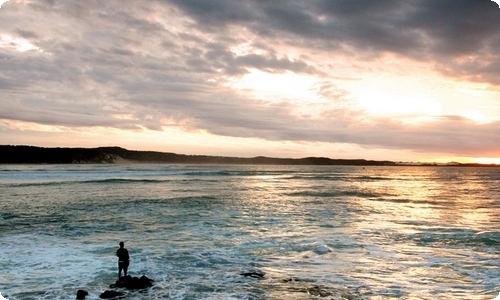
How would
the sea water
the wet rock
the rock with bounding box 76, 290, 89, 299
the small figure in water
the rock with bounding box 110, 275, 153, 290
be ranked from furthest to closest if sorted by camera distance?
the wet rock < the small figure in water < the sea water < the rock with bounding box 110, 275, 153, 290 < the rock with bounding box 76, 290, 89, 299

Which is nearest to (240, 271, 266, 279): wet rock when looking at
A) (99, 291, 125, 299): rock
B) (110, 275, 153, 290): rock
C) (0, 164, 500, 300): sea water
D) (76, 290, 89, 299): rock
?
(0, 164, 500, 300): sea water

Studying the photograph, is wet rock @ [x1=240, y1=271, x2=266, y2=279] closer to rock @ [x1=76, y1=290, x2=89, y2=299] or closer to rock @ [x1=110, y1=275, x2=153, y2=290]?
rock @ [x1=110, y1=275, x2=153, y2=290]

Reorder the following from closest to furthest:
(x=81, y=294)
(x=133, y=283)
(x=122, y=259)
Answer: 1. (x=81, y=294)
2. (x=133, y=283)
3. (x=122, y=259)

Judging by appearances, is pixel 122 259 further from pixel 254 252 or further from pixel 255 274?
pixel 254 252

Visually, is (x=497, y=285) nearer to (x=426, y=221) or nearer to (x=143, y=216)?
(x=426, y=221)

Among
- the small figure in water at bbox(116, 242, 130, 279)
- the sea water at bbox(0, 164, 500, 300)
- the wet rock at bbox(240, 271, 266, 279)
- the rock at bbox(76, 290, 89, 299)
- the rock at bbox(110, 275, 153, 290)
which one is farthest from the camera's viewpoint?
the wet rock at bbox(240, 271, 266, 279)

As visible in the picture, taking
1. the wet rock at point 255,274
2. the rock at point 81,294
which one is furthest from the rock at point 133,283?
the wet rock at point 255,274

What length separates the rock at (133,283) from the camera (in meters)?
12.9

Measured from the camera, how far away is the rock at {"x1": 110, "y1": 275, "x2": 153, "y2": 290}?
42.4ft

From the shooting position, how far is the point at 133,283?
13023 mm

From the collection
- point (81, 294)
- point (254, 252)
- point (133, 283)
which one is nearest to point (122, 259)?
point (133, 283)

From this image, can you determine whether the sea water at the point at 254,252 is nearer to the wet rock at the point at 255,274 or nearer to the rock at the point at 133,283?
the wet rock at the point at 255,274

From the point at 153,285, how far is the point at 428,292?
29.3 ft

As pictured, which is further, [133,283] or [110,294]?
[133,283]
